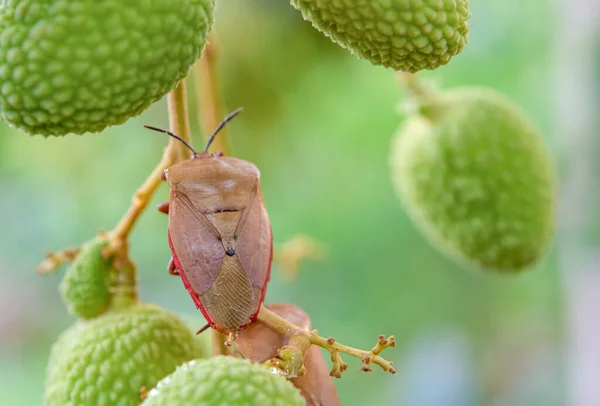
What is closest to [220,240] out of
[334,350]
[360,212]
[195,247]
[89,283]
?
[195,247]

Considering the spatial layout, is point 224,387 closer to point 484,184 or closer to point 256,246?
point 256,246

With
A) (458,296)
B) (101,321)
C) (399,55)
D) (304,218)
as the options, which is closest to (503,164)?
(399,55)

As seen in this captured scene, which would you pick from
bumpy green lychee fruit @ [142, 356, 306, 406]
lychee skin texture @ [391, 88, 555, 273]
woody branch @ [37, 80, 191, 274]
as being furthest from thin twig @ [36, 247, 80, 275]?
lychee skin texture @ [391, 88, 555, 273]

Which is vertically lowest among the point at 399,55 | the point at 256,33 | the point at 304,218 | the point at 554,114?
the point at 304,218

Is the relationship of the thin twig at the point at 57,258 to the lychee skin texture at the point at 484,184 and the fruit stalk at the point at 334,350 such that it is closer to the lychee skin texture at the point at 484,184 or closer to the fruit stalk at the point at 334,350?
the fruit stalk at the point at 334,350

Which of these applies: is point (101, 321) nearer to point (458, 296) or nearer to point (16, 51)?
point (16, 51)
